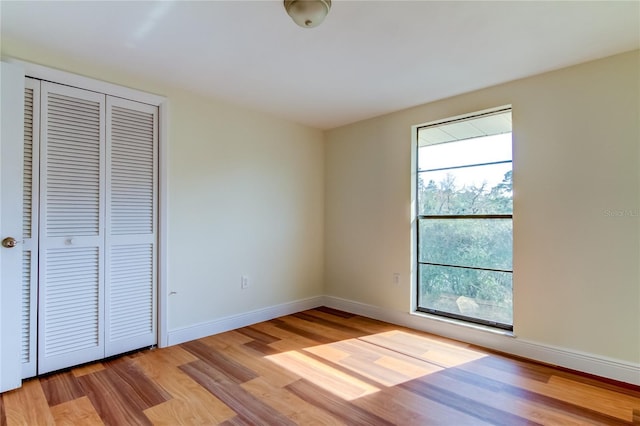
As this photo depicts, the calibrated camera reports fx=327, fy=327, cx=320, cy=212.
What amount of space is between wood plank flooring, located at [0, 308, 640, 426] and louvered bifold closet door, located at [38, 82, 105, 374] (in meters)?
0.24

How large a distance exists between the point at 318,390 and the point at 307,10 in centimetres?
225

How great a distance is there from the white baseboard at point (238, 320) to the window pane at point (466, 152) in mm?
2084

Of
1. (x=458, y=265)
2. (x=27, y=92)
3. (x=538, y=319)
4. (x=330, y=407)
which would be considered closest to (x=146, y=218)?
(x=27, y=92)

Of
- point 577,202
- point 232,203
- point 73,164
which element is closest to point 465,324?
point 577,202

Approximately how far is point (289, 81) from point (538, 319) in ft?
9.07

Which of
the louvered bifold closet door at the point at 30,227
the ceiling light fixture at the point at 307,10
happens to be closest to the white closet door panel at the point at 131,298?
the louvered bifold closet door at the point at 30,227

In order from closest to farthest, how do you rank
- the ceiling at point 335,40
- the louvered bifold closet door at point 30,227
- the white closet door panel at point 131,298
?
the ceiling at point 335,40, the louvered bifold closet door at point 30,227, the white closet door panel at point 131,298

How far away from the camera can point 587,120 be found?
2375 millimetres

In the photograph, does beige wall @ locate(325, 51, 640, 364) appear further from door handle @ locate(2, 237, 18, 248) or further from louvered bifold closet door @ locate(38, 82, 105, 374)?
door handle @ locate(2, 237, 18, 248)

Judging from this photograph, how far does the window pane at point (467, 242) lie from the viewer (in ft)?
9.27

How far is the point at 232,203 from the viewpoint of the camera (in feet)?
10.8

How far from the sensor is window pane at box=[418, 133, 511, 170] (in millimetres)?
2859

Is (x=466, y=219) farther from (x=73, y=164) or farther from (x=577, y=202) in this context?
(x=73, y=164)

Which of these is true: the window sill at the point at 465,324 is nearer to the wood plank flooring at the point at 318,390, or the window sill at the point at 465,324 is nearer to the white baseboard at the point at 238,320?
the wood plank flooring at the point at 318,390
